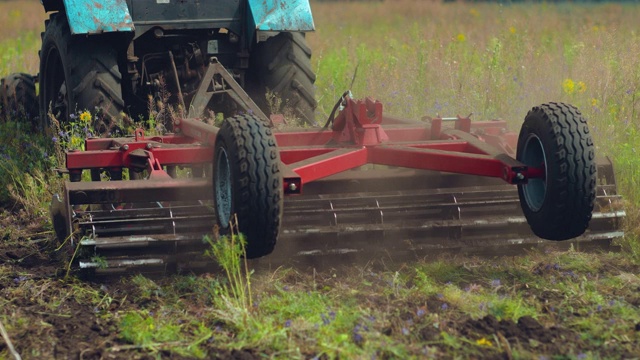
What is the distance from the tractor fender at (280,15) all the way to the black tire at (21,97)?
2.41 metres

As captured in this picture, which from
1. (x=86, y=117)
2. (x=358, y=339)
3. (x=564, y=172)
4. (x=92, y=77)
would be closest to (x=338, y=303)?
(x=358, y=339)

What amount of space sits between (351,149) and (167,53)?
284 centimetres

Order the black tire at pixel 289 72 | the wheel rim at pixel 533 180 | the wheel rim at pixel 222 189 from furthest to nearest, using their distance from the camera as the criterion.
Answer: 1. the black tire at pixel 289 72
2. the wheel rim at pixel 533 180
3. the wheel rim at pixel 222 189

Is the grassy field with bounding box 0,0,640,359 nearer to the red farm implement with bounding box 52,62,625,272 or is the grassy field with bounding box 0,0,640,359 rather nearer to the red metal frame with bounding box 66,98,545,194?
the red farm implement with bounding box 52,62,625,272

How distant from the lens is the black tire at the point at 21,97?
9.30 metres

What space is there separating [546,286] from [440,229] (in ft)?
2.70

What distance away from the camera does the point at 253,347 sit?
4309 mm

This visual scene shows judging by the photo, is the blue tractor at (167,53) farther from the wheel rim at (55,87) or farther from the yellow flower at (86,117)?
the yellow flower at (86,117)

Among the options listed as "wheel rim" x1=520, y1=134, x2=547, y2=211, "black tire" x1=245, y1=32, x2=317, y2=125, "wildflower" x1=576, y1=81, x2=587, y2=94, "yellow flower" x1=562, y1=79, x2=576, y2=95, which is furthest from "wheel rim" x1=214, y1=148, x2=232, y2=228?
"wildflower" x1=576, y1=81, x2=587, y2=94

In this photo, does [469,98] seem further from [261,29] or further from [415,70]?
[261,29]

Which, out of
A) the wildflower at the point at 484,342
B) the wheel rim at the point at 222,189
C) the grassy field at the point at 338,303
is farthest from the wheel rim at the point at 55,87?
the wildflower at the point at 484,342

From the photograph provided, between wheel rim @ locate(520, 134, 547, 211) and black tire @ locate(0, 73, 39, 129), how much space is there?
5.00 metres

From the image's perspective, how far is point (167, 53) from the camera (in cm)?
816

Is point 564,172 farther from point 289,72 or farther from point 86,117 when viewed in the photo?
point 86,117
